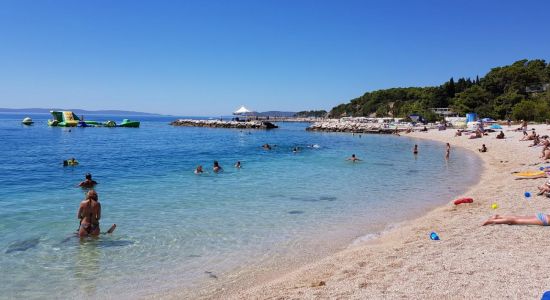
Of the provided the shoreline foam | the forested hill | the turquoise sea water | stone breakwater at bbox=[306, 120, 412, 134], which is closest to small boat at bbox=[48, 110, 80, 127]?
stone breakwater at bbox=[306, 120, 412, 134]

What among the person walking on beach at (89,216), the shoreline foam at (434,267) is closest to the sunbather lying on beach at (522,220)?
the shoreline foam at (434,267)

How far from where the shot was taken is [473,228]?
934 centimetres

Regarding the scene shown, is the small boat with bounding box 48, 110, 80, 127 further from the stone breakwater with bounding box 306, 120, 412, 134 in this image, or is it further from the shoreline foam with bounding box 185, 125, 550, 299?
the shoreline foam with bounding box 185, 125, 550, 299

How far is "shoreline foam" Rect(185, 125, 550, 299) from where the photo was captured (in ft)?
18.4

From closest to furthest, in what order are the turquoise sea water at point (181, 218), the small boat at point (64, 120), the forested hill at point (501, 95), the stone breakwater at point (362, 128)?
the turquoise sea water at point (181, 218) → the forested hill at point (501, 95) → the stone breakwater at point (362, 128) → the small boat at point (64, 120)

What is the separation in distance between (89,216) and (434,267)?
8.10 m

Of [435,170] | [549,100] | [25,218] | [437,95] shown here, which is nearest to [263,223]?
[25,218]

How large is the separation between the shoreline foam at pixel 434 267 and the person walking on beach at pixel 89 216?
15.5ft

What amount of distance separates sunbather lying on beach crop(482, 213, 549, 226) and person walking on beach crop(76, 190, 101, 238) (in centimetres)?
955

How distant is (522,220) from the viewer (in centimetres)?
882

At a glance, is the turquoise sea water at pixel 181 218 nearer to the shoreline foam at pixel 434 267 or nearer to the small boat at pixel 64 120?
the shoreline foam at pixel 434 267

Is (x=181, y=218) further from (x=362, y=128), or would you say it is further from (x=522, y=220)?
(x=362, y=128)

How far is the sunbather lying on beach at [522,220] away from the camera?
8555 mm

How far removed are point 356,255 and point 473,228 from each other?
3089 millimetres
